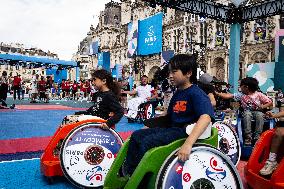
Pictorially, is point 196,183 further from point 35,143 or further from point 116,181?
point 35,143

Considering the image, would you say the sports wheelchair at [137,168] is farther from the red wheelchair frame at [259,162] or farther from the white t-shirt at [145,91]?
the white t-shirt at [145,91]

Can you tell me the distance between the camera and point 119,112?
4.13m

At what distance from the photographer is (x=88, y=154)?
12.2 feet

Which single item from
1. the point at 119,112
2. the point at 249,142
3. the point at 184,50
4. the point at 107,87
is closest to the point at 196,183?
the point at 119,112

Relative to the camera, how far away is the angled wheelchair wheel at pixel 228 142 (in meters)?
4.86

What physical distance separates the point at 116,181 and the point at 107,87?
6.31 feet

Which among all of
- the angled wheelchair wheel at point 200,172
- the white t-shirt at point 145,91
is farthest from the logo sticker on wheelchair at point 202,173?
the white t-shirt at point 145,91

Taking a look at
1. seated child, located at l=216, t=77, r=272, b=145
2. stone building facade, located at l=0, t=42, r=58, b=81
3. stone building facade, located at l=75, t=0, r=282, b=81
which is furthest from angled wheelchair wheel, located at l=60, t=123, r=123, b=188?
stone building facade, located at l=0, t=42, r=58, b=81

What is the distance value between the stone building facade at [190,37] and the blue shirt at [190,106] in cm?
1345

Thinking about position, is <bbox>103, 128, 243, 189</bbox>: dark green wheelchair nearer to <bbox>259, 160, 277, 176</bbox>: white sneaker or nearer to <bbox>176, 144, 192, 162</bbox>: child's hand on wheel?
<bbox>176, 144, 192, 162</bbox>: child's hand on wheel

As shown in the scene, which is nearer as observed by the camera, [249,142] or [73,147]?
[73,147]

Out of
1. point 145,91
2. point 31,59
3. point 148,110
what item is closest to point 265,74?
point 145,91

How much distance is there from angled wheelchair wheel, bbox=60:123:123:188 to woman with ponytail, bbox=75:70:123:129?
1.47 feet

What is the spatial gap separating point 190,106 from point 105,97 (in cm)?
179
